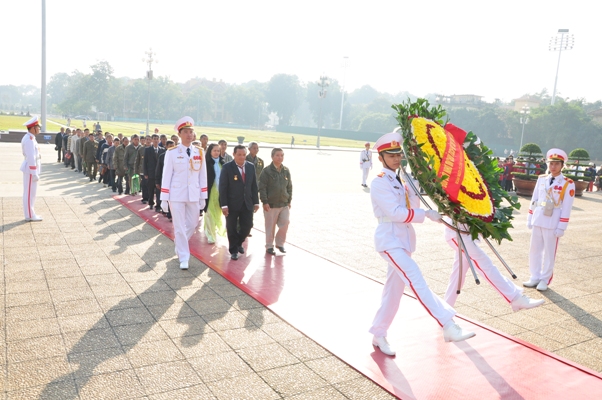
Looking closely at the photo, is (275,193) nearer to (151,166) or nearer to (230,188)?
(230,188)

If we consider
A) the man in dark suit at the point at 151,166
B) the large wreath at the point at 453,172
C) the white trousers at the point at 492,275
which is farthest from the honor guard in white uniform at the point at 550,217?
the man in dark suit at the point at 151,166

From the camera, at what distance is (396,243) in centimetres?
438

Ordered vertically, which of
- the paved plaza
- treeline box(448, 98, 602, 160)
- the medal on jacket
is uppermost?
treeline box(448, 98, 602, 160)

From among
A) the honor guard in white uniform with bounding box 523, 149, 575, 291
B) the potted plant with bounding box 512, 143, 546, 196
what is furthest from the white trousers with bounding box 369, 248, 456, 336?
the potted plant with bounding box 512, 143, 546, 196

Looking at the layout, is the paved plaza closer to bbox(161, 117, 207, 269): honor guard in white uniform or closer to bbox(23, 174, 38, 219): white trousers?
bbox(23, 174, 38, 219): white trousers

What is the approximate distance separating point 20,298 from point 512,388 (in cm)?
518

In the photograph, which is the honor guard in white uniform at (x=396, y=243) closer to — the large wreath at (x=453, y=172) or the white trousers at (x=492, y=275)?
the large wreath at (x=453, y=172)

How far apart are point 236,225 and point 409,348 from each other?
387 cm

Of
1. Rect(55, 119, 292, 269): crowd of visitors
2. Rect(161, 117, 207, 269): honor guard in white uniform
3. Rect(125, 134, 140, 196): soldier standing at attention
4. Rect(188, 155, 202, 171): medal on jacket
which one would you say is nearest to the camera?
Rect(161, 117, 207, 269): honor guard in white uniform

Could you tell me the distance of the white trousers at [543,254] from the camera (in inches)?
279

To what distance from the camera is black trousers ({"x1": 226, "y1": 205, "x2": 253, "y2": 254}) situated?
25.1ft

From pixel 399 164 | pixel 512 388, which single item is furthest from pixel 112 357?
pixel 512 388

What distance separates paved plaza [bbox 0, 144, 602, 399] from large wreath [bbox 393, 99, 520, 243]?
1630 millimetres

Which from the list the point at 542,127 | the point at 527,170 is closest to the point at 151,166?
the point at 527,170
